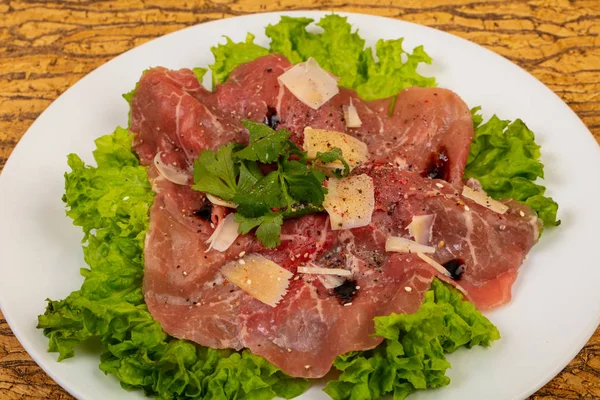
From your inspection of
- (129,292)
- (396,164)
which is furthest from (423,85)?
(129,292)

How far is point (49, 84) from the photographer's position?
4.77 meters

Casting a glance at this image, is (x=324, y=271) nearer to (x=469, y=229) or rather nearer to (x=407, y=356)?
(x=407, y=356)

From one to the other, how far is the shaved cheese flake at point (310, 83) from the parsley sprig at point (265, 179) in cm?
50

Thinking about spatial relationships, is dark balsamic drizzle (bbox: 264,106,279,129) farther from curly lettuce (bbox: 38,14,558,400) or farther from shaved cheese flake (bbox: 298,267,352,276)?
shaved cheese flake (bbox: 298,267,352,276)

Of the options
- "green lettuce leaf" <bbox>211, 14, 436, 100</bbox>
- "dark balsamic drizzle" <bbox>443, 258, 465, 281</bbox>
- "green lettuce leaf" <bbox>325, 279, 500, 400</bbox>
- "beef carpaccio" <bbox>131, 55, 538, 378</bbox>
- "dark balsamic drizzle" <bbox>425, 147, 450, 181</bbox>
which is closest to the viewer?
"green lettuce leaf" <bbox>325, 279, 500, 400</bbox>

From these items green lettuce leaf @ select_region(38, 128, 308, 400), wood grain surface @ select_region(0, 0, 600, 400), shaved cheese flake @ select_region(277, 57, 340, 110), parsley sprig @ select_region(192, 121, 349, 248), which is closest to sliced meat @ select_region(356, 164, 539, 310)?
parsley sprig @ select_region(192, 121, 349, 248)

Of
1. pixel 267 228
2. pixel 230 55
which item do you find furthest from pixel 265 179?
pixel 230 55

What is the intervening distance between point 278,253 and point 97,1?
339cm

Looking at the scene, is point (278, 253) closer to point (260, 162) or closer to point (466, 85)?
point (260, 162)

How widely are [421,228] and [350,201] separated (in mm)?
410

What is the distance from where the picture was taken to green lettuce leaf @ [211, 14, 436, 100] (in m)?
4.20

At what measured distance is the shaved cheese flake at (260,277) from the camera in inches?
123

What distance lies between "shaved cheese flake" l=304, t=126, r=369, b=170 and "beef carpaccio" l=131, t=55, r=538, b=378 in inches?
3.4

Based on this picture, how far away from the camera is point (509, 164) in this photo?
3617mm
